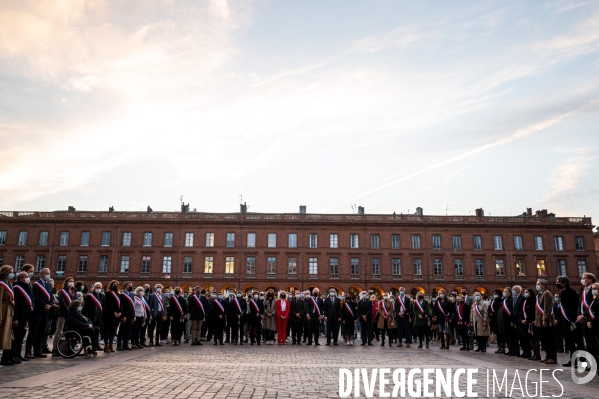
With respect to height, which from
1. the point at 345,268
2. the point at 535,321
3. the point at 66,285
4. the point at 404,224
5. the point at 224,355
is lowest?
the point at 224,355

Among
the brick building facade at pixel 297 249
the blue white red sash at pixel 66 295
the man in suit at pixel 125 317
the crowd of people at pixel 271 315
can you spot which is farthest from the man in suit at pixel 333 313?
the brick building facade at pixel 297 249

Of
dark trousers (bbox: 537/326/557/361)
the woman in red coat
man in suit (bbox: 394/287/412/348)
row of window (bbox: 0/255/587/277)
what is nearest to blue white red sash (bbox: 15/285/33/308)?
the woman in red coat

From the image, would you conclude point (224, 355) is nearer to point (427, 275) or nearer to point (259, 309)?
point (259, 309)

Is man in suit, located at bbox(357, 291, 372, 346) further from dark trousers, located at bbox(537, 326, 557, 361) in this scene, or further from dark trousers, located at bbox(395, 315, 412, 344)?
dark trousers, located at bbox(537, 326, 557, 361)

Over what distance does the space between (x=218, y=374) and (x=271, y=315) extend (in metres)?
9.43

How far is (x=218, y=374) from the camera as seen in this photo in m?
9.66

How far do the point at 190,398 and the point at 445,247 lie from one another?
5296cm

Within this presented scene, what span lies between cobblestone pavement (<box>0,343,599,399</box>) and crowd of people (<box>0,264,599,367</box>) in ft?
2.87

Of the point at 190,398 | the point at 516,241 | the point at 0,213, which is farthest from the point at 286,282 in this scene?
the point at 190,398

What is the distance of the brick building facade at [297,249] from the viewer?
55.4 m

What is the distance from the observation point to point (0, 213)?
5909 centimetres

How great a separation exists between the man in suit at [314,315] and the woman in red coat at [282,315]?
962mm

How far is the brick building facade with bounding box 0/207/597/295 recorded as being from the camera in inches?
2181

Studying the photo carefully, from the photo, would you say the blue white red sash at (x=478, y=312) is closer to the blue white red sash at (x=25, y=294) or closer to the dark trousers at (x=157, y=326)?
the dark trousers at (x=157, y=326)
